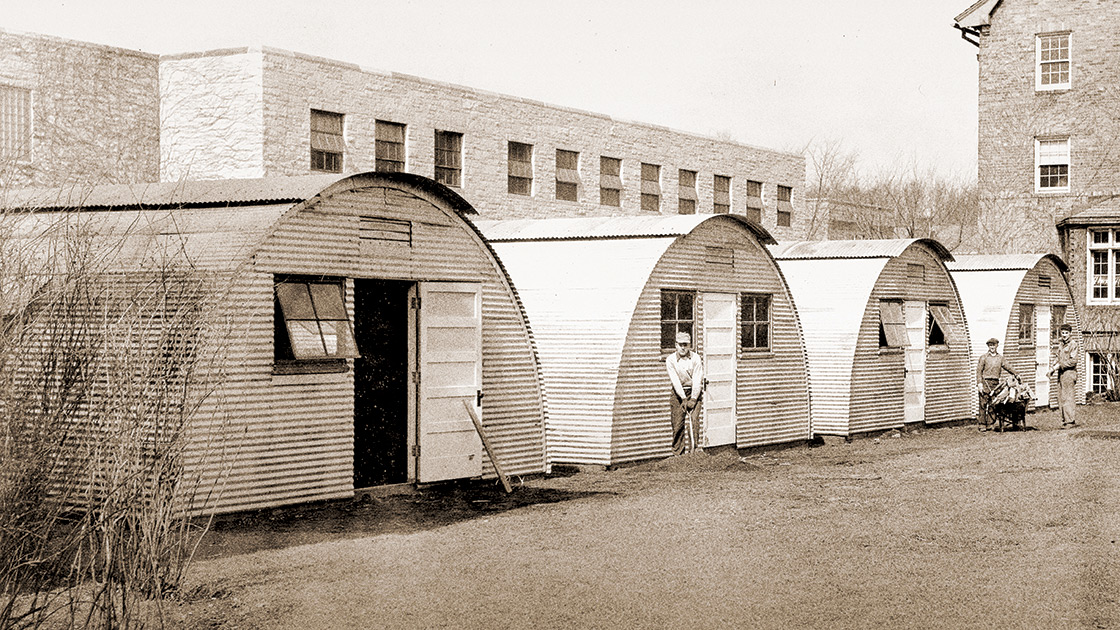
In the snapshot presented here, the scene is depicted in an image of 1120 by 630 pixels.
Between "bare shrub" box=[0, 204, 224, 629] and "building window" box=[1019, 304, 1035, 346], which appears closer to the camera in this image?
"bare shrub" box=[0, 204, 224, 629]

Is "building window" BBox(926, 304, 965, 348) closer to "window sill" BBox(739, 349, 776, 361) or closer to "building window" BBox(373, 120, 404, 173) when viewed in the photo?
"window sill" BBox(739, 349, 776, 361)

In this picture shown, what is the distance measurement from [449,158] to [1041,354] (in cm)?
1533

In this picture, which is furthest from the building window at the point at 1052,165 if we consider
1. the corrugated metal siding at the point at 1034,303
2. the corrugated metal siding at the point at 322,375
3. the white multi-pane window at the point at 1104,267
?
the corrugated metal siding at the point at 322,375

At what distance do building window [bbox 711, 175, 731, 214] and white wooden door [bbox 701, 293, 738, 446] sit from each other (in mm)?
23871

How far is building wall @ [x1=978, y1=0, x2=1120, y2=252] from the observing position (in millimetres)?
37062

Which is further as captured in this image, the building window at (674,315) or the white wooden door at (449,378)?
the building window at (674,315)

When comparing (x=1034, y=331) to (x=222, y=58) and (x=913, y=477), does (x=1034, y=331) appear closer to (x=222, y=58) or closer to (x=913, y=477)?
(x=913, y=477)

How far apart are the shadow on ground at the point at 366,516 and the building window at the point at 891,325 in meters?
10.5

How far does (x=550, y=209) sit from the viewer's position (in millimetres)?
37562

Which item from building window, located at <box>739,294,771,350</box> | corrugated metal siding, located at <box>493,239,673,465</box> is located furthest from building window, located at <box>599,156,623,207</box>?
corrugated metal siding, located at <box>493,239,673,465</box>

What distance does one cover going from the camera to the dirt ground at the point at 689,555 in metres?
9.11

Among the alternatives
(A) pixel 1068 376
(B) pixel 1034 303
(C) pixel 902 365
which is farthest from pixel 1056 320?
(C) pixel 902 365

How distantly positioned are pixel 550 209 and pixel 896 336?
47.7 ft

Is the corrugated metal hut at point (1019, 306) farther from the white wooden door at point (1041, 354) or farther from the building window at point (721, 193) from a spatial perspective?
the building window at point (721, 193)
